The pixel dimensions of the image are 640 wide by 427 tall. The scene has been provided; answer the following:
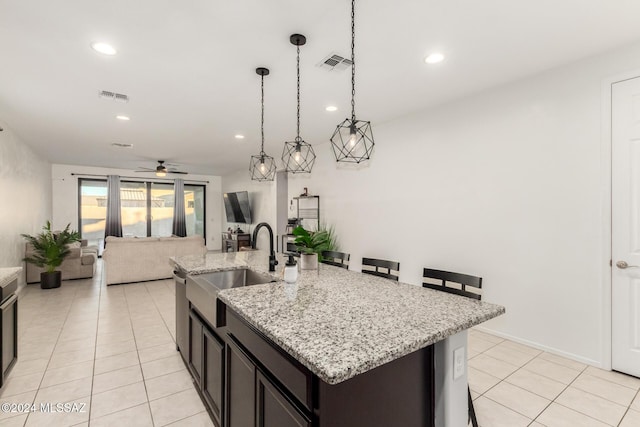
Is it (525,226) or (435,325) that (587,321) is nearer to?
(525,226)

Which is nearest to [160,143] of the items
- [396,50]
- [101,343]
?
[101,343]

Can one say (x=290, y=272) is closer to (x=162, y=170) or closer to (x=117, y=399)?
(x=117, y=399)

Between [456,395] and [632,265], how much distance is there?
7.37ft

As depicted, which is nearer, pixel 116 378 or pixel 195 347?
pixel 195 347

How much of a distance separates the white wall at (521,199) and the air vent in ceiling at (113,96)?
3460mm

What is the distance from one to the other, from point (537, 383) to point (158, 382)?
306 cm

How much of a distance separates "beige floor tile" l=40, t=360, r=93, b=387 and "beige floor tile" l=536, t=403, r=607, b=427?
11.5 feet

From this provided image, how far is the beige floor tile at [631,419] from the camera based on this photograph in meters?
1.96

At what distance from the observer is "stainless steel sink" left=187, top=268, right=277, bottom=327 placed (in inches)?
73.5

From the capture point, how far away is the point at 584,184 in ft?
8.95

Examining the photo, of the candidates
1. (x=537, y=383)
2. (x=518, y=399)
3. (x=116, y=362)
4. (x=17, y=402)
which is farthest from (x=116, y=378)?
(x=537, y=383)

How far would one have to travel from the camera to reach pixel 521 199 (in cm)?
311

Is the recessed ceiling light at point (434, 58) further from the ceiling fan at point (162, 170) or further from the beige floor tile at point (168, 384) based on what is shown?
the ceiling fan at point (162, 170)

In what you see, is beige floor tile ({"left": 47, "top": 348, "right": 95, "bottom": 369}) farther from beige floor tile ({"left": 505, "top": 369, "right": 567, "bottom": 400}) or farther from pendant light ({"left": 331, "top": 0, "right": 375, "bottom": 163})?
beige floor tile ({"left": 505, "top": 369, "right": 567, "bottom": 400})
